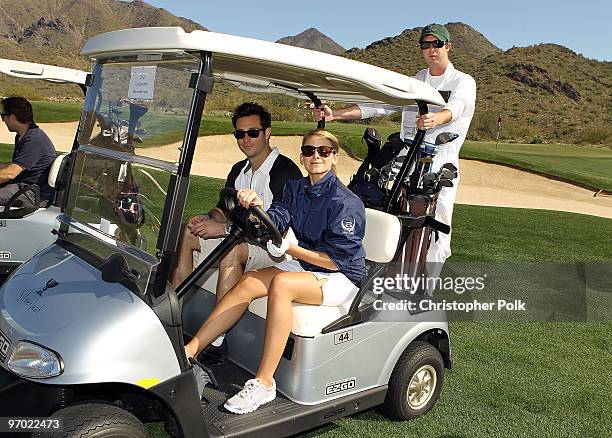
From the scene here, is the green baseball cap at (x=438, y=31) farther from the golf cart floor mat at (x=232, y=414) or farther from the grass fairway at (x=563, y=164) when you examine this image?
the grass fairway at (x=563, y=164)

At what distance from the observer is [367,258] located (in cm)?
→ 313

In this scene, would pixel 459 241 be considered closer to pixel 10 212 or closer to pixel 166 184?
pixel 10 212

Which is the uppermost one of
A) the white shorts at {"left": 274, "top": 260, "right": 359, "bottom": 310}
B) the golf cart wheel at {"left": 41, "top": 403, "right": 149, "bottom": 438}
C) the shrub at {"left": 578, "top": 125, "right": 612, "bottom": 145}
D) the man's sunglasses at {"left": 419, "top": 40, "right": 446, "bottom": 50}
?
the shrub at {"left": 578, "top": 125, "right": 612, "bottom": 145}

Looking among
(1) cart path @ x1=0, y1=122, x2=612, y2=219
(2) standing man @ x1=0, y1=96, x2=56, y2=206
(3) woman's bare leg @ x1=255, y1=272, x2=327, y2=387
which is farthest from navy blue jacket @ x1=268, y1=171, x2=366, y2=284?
(1) cart path @ x1=0, y1=122, x2=612, y2=219

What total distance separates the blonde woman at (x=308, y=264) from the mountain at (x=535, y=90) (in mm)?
30905

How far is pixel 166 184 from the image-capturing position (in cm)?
227

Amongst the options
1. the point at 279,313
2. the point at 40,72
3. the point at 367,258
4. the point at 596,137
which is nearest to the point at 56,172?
the point at 40,72

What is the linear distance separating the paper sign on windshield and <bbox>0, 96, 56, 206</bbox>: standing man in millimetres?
2816

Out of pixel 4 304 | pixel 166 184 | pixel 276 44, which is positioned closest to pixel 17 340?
pixel 4 304

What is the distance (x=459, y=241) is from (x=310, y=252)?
5789 mm

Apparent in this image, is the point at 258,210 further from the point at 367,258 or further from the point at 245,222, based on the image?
the point at 367,258

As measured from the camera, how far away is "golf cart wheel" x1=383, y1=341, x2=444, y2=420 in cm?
306

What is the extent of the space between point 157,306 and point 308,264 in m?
0.92

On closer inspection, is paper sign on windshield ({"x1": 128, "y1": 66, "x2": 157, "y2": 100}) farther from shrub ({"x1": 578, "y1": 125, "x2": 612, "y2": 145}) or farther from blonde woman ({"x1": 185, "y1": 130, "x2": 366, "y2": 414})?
shrub ({"x1": 578, "y1": 125, "x2": 612, "y2": 145})
